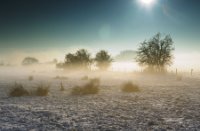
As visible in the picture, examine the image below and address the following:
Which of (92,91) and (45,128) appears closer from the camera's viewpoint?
(45,128)

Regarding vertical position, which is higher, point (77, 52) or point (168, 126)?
point (77, 52)

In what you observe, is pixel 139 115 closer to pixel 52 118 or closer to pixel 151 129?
pixel 151 129

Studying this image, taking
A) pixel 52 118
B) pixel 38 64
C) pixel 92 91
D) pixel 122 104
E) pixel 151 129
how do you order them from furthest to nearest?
pixel 38 64
pixel 92 91
pixel 122 104
pixel 52 118
pixel 151 129

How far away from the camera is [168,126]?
30.7ft

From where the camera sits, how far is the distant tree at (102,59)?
74.0m

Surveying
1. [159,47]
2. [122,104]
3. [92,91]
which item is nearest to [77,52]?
[159,47]

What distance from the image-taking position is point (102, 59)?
74.0m

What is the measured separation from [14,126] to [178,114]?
7276 mm

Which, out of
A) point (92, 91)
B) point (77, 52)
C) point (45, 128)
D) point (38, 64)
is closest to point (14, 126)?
point (45, 128)

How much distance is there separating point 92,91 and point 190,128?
37.5 ft

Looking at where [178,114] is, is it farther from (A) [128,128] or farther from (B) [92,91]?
(B) [92,91]

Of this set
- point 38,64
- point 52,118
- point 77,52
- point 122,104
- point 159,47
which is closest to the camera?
point 52,118

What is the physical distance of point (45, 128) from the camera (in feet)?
30.1

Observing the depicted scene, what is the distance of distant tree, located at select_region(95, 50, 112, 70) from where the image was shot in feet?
243
